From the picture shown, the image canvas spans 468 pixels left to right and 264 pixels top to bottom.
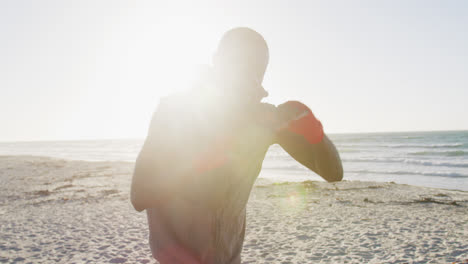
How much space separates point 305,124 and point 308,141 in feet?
0.19

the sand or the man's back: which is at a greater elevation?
the man's back

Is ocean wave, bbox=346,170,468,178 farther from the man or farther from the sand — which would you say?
the man

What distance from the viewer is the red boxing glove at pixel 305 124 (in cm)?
77

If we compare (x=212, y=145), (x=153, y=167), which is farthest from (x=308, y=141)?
(x=153, y=167)

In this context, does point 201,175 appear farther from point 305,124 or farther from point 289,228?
point 289,228

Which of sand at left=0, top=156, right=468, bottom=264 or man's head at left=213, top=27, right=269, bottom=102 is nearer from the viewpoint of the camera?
man's head at left=213, top=27, right=269, bottom=102

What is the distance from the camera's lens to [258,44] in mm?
832

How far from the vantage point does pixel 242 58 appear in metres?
0.81

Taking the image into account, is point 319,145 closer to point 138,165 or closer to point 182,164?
point 182,164

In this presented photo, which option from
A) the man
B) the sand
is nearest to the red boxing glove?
the man

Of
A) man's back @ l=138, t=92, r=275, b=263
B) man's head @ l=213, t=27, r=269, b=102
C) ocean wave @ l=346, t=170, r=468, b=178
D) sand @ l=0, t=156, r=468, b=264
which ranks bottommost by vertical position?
ocean wave @ l=346, t=170, r=468, b=178

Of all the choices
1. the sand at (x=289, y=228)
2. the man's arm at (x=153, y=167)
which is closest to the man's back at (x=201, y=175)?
the man's arm at (x=153, y=167)

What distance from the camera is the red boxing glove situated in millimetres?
771

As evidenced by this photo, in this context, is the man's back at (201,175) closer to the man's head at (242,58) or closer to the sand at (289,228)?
the man's head at (242,58)
